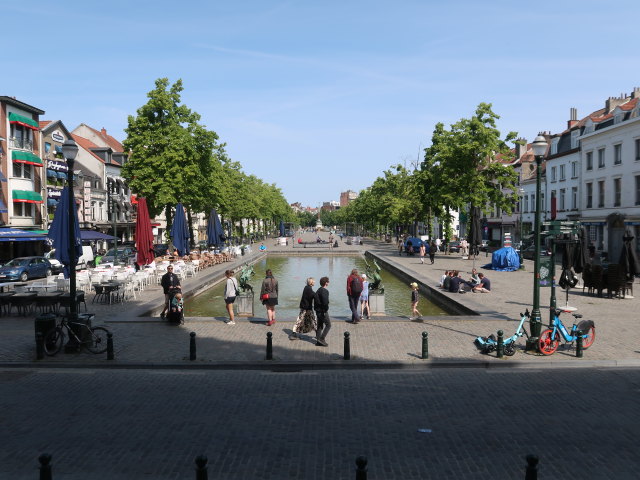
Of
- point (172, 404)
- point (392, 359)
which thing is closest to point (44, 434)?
point (172, 404)

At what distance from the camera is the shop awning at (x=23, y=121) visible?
37.3 metres

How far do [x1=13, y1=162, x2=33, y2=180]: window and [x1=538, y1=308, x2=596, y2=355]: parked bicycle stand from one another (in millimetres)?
38772

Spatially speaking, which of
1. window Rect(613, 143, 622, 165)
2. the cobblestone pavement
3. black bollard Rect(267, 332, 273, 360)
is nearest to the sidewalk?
black bollard Rect(267, 332, 273, 360)

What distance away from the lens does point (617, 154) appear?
139ft

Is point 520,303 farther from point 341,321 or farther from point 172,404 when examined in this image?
point 172,404

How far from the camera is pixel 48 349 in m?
12.6

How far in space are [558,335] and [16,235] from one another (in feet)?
112

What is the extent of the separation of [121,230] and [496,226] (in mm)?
48475

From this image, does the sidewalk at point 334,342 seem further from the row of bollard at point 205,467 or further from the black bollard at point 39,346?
the row of bollard at point 205,467

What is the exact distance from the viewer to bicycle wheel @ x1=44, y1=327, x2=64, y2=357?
1255cm


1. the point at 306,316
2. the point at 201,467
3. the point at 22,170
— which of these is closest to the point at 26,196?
the point at 22,170

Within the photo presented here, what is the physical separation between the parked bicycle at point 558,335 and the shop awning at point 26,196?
124ft

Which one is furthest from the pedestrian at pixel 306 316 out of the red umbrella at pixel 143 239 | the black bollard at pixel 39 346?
the red umbrella at pixel 143 239

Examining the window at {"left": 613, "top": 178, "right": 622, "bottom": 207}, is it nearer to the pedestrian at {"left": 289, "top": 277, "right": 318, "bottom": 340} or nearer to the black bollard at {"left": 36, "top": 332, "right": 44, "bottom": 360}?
the pedestrian at {"left": 289, "top": 277, "right": 318, "bottom": 340}
